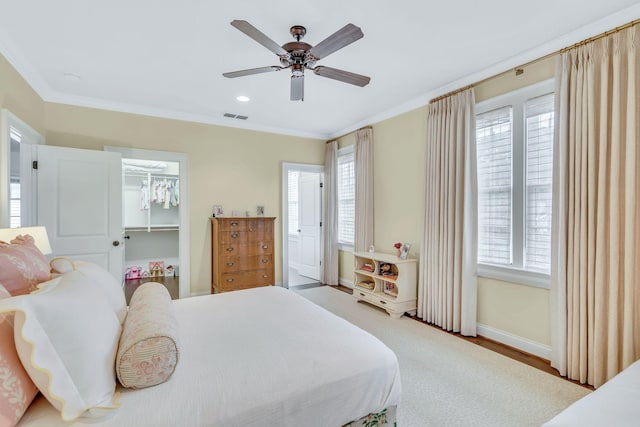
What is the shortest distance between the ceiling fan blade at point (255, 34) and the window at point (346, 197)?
2978 mm

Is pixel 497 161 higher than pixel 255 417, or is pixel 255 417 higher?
pixel 497 161

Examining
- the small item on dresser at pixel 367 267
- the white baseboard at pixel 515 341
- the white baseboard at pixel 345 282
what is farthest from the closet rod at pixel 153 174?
the white baseboard at pixel 515 341

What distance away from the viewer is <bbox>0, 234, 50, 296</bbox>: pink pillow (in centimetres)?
125

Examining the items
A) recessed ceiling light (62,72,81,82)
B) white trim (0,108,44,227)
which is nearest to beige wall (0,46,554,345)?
white trim (0,108,44,227)

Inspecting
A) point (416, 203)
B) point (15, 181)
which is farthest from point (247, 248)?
point (15, 181)

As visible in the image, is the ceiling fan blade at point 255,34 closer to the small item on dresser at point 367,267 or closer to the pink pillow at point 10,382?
the pink pillow at point 10,382

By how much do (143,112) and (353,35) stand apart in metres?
3.37

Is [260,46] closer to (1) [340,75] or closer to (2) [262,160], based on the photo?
(1) [340,75]

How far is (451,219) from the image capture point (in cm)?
324

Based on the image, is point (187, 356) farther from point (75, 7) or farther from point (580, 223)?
point (580, 223)

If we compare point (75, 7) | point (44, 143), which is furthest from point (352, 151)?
point (44, 143)

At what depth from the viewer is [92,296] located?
1256 millimetres

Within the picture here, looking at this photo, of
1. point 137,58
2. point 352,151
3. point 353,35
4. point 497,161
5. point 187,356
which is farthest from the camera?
point 352,151

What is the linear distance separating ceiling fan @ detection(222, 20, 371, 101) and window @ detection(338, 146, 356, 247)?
2.55 metres
